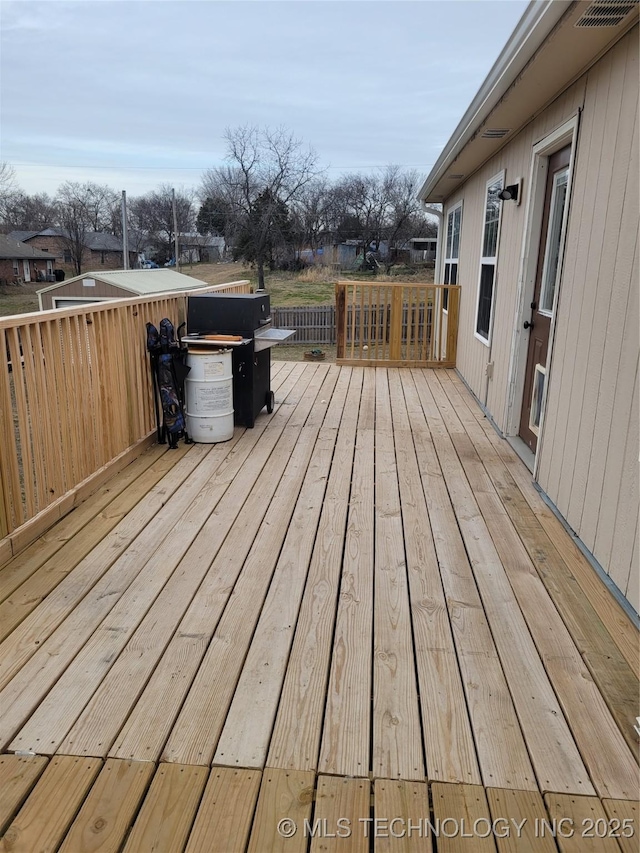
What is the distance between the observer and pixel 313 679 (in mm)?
1827

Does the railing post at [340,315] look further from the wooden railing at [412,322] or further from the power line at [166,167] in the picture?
the power line at [166,167]

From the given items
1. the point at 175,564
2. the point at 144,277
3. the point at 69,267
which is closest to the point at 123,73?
the point at 144,277

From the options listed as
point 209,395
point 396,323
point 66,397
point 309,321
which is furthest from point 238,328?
point 309,321

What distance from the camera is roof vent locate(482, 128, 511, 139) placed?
4.44 meters

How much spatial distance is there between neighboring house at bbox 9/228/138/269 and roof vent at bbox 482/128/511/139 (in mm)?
35624

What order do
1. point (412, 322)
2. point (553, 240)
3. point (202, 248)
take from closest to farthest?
point (553, 240) < point (412, 322) < point (202, 248)

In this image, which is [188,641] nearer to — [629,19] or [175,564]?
[175,564]

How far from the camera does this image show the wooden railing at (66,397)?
98.5 inches

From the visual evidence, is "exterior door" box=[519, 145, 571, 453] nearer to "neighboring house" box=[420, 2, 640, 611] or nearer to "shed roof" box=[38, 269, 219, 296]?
"neighboring house" box=[420, 2, 640, 611]

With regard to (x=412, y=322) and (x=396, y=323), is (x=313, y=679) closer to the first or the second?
(x=396, y=323)

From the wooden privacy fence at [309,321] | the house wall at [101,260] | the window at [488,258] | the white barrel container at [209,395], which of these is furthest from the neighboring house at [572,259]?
the house wall at [101,260]

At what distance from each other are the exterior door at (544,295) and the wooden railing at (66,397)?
2662 mm

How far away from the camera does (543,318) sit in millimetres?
3906

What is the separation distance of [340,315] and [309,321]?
604cm
